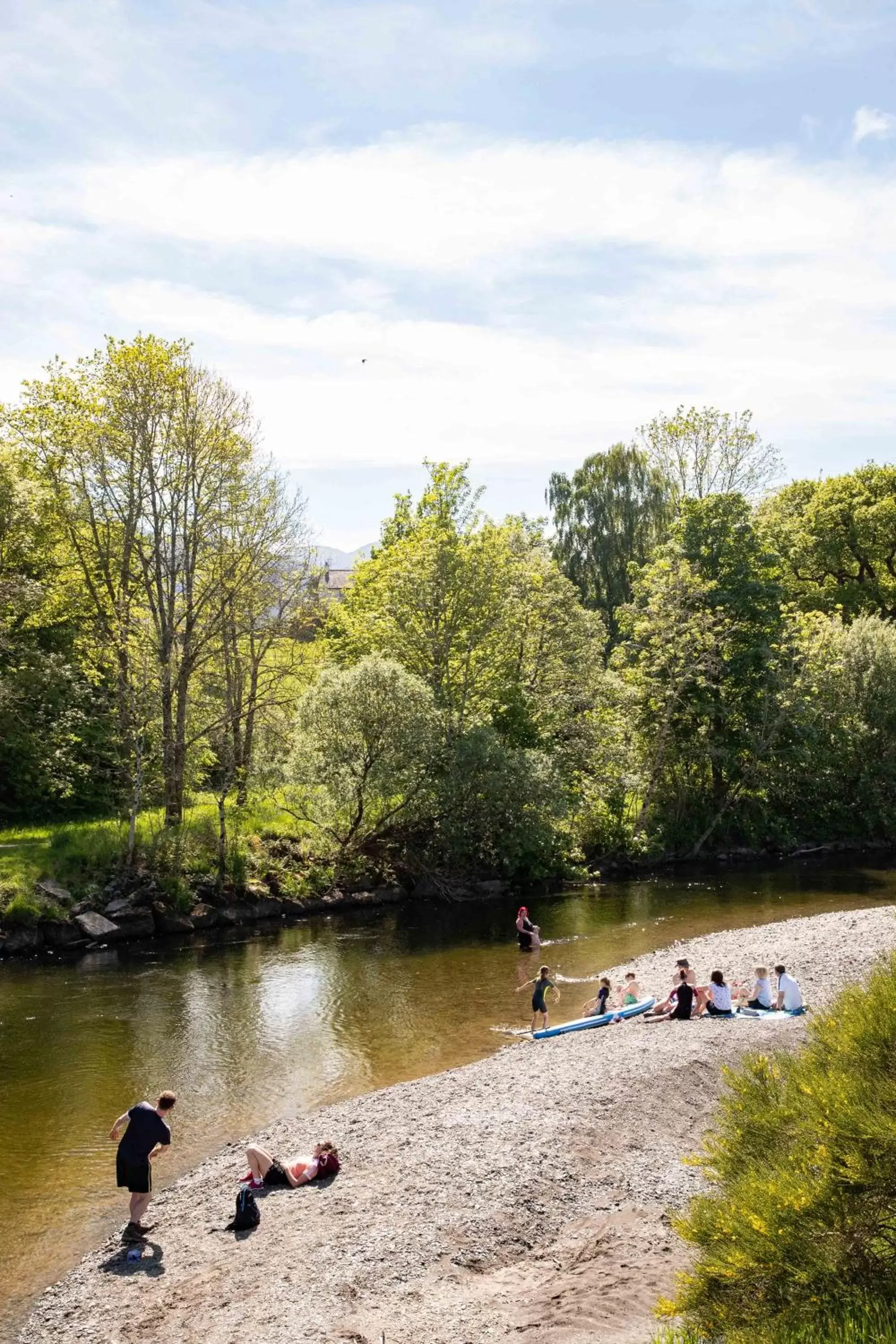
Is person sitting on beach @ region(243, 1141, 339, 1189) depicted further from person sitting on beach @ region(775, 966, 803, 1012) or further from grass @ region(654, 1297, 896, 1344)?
person sitting on beach @ region(775, 966, 803, 1012)

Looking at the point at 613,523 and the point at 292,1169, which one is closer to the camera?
the point at 292,1169

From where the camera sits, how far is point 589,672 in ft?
151

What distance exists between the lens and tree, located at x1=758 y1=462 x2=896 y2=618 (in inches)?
2324

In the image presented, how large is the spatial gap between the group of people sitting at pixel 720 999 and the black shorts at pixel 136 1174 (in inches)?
420

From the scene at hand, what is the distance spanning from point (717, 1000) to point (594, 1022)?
2506 mm

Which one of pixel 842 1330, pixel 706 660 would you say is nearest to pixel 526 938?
pixel 706 660

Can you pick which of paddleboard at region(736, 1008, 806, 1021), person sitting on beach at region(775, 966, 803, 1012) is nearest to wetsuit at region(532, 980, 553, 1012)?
paddleboard at region(736, 1008, 806, 1021)

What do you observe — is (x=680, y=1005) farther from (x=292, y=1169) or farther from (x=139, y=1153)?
(x=139, y=1153)

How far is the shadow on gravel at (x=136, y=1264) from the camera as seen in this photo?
11906mm

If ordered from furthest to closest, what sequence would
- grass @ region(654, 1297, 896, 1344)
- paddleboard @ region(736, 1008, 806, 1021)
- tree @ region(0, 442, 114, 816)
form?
1. tree @ region(0, 442, 114, 816)
2. paddleboard @ region(736, 1008, 806, 1021)
3. grass @ region(654, 1297, 896, 1344)

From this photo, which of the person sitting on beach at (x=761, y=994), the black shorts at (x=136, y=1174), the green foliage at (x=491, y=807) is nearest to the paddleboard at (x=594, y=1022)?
the person sitting on beach at (x=761, y=994)

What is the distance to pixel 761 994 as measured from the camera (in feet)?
65.8

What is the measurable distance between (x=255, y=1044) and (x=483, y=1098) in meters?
6.62

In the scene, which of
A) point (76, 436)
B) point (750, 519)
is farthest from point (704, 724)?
point (76, 436)
